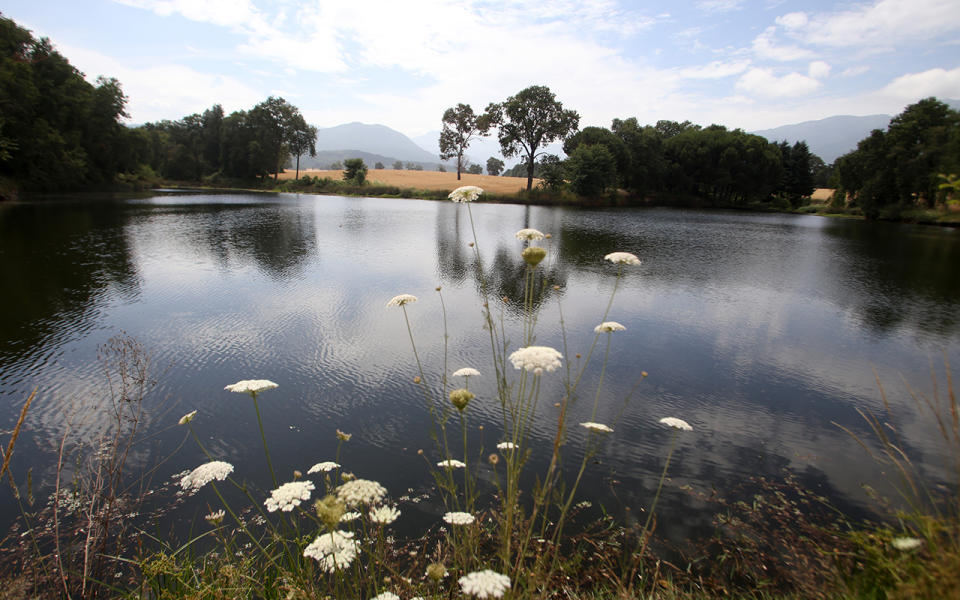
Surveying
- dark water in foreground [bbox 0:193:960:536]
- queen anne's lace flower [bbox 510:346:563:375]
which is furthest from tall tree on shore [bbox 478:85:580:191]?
queen anne's lace flower [bbox 510:346:563:375]

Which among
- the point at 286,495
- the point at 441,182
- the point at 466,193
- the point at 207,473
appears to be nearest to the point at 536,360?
the point at 286,495

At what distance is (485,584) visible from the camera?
67.3 inches

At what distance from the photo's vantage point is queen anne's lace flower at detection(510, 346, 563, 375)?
82.5 inches

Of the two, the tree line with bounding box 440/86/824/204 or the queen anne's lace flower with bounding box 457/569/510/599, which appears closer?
the queen anne's lace flower with bounding box 457/569/510/599

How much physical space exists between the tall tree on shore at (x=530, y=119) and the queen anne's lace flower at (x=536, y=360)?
49933 millimetres

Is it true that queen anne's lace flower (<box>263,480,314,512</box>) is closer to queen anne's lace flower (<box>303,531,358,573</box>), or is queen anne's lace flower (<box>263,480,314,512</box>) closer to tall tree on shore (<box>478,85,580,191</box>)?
queen anne's lace flower (<box>303,531,358,573</box>)

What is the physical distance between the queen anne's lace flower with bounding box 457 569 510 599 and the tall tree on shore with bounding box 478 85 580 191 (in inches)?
1994

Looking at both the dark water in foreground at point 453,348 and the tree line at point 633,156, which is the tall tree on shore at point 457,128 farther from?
the dark water in foreground at point 453,348

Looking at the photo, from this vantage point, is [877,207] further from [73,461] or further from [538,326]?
[73,461]

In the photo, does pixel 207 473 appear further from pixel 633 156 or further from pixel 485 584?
pixel 633 156

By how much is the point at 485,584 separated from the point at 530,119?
2141 inches

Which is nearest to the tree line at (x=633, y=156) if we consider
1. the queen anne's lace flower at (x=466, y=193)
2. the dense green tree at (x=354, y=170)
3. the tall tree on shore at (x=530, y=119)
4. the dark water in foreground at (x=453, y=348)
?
the tall tree on shore at (x=530, y=119)

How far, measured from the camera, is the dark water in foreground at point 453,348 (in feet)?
15.3

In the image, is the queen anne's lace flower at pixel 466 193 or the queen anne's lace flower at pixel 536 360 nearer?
the queen anne's lace flower at pixel 536 360
